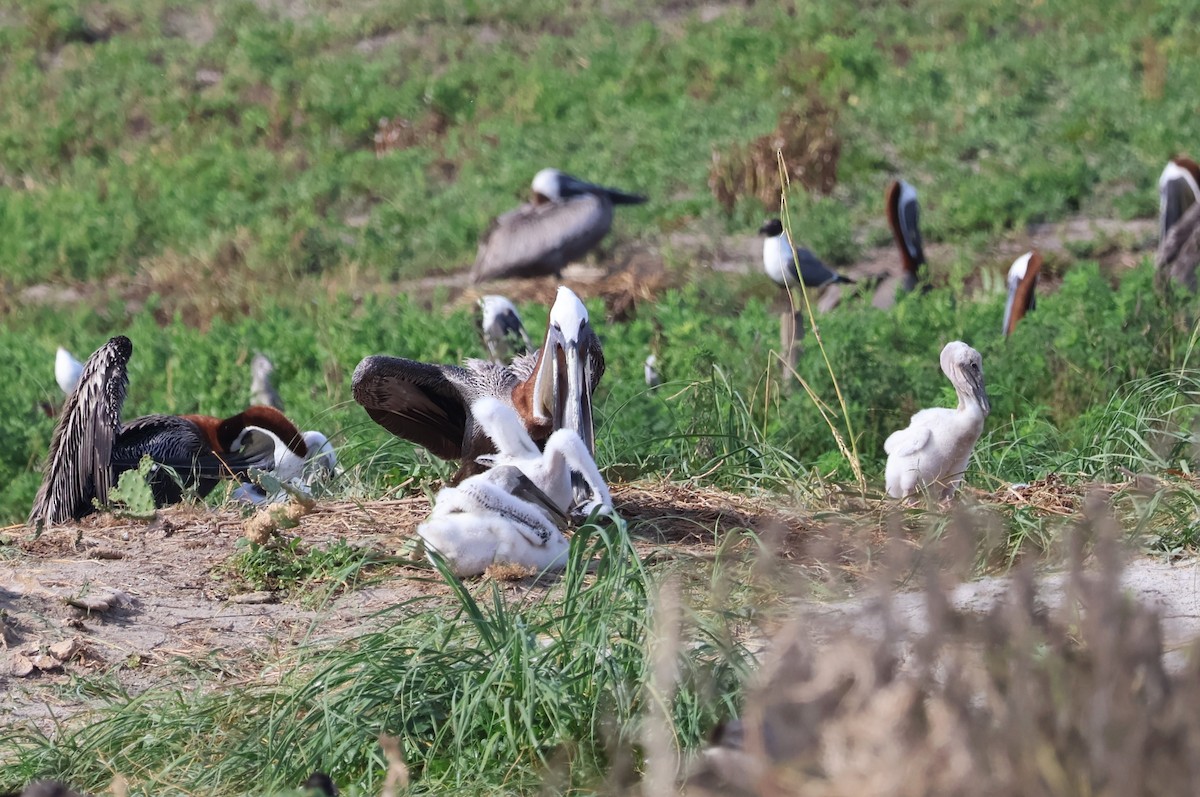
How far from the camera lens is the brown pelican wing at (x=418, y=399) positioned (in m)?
6.45

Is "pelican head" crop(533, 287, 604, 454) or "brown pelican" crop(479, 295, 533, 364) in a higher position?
"pelican head" crop(533, 287, 604, 454)

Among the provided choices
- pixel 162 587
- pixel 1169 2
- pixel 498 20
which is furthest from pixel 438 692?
pixel 498 20

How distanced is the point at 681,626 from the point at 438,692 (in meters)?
0.67

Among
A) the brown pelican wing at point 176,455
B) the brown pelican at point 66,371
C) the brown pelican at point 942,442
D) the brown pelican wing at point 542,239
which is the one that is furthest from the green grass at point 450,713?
the brown pelican wing at point 542,239

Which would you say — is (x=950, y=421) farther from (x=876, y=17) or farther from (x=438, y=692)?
(x=876, y=17)

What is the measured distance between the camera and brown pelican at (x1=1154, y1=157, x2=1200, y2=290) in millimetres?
10586

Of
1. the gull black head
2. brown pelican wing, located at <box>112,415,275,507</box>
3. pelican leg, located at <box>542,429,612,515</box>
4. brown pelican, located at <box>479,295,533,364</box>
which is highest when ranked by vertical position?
pelican leg, located at <box>542,429,612,515</box>

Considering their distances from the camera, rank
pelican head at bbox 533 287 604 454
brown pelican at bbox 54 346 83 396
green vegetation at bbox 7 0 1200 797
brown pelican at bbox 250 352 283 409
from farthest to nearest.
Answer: brown pelican at bbox 250 352 283 409 → brown pelican at bbox 54 346 83 396 → pelican head at bbox 533 287 604 454 → green vegetation at bbox 7 0 1200 797

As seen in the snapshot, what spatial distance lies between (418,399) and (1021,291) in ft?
16.6

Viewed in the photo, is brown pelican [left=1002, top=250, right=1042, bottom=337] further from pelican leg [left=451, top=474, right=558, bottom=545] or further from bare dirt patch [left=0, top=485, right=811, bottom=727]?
pelican leg [left=451, top=474, right=558, bottom=545]

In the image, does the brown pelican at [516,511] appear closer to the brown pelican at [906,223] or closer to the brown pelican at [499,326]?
the brown pelican at [499,326]

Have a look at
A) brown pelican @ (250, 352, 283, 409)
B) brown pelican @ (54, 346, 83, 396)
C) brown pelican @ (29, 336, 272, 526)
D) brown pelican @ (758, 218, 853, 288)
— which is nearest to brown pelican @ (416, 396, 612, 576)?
brown pelican @ (29, 336, 272, 526)

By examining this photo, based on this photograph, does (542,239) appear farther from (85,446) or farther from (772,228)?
(85,446)

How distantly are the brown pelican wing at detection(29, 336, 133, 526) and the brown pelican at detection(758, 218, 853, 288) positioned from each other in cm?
503
